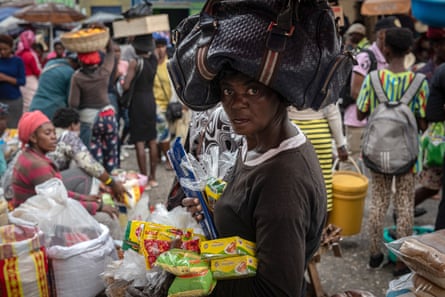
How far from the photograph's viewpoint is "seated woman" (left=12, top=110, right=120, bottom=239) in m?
3.38

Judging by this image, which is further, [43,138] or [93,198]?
[93,198]

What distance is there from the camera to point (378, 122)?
363 cm

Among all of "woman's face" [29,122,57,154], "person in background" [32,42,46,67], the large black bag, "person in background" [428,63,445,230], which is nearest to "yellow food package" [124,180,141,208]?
"woman's face" [29,122,57,154]

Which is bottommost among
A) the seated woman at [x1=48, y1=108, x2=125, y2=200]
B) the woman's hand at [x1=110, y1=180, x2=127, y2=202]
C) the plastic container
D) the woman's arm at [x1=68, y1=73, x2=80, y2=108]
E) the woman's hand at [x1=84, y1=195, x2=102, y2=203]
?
the plastic container

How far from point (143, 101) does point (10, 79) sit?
83.6 inches

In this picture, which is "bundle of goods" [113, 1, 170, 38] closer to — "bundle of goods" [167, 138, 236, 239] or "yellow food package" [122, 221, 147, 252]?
"bundle of goods" [167, 138, 236, 239]

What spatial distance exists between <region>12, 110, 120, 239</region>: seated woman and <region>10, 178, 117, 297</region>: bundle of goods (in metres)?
0.28

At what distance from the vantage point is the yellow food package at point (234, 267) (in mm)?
1416

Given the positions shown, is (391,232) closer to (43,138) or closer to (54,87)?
(43,138)

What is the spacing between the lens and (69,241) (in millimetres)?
2988

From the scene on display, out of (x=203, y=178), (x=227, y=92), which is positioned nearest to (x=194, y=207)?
(x=203, y=178)

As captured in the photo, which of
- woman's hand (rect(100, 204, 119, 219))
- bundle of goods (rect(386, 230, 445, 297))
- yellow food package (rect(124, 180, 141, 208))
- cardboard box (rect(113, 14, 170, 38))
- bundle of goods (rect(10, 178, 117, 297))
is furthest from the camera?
cardboard box (rect(113, 14, 170, 38))

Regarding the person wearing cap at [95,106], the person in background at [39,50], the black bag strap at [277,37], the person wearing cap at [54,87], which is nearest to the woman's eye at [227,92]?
the black bag strap at [277,37]

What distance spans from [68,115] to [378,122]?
109 inches
